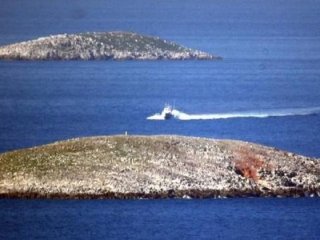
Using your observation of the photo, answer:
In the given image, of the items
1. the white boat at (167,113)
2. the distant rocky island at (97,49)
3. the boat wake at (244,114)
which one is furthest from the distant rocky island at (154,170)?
the distant rocky island at (97,49)

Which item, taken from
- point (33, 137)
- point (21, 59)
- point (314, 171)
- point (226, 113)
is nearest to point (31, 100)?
point (226, 113)

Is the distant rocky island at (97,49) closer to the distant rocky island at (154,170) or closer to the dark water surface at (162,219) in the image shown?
the distant rocky island at (154,170)

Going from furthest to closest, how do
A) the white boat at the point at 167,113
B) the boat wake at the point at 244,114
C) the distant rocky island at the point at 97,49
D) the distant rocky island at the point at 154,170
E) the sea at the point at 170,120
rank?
1. the distant rocky island at the point at 97,49
2. the boat wake at the point at 244,114
3. the white boat at the point at 167,113
4. the distant rocky island at the point at 154,170
5. the sea at the point at 170,120

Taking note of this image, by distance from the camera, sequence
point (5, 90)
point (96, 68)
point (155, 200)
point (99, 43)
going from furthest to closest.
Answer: point (99, 43) < point (96, 68) < point (5, 90) < point (155, 200)

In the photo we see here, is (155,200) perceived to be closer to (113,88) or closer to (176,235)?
(176,235)

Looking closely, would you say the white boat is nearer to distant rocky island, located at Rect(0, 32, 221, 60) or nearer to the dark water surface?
the dark water surface
